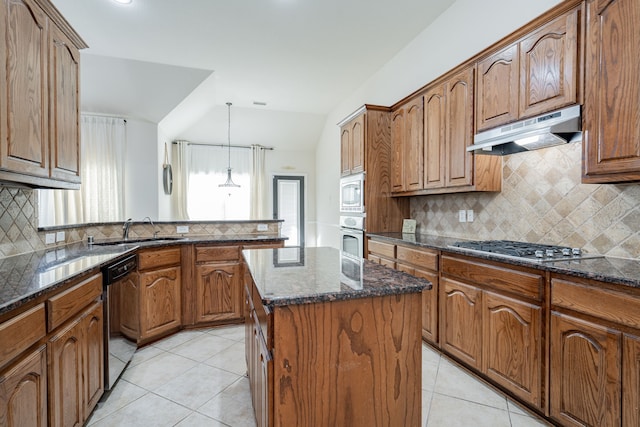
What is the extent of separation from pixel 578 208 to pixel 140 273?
332cm

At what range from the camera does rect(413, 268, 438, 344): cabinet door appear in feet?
8.53

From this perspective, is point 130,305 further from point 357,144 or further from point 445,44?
point 445,44

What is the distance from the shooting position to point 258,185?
6.79m

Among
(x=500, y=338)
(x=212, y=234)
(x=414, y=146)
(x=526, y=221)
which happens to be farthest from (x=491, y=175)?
(x=212, y=234)

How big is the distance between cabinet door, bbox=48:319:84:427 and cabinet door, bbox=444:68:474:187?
2796 millimetres

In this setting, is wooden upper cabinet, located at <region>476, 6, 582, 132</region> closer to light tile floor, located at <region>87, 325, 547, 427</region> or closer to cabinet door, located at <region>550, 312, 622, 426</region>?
cabinet door, located at <region>550, 312, 622, 426</region>

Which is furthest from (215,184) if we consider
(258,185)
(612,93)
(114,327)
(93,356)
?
(612,93)

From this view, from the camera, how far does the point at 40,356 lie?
1.27 meters

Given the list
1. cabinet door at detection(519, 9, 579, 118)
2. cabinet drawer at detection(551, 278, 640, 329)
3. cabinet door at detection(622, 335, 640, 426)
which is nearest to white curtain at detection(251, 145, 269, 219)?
cabinet door at detection(519, 9, 579, 118)

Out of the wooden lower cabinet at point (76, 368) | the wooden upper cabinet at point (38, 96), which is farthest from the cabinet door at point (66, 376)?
the wooden upper cabinet at point (38, 96)

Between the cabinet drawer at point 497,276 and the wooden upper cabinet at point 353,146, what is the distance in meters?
1.72

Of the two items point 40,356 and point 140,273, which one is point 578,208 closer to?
point 40,356

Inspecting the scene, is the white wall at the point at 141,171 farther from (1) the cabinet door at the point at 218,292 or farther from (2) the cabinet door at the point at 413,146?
(2) the cabinet door at the point at 413,146

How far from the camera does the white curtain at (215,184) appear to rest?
653 cm
